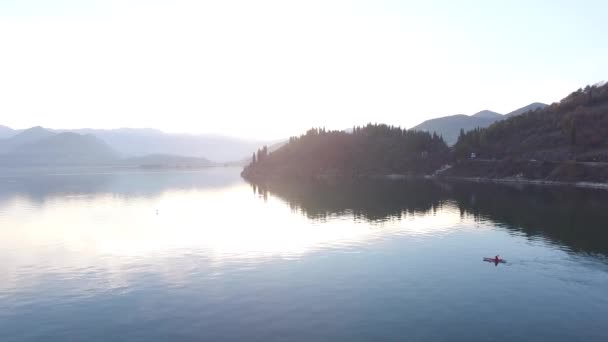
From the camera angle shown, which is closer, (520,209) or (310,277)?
(310,277)

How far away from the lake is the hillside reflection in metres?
1.02

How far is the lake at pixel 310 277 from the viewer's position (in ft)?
167

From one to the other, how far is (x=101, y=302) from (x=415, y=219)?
9783 cm

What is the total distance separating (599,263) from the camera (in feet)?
253

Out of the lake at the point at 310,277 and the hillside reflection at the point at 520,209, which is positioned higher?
the hillside reflection at the point at 520,209

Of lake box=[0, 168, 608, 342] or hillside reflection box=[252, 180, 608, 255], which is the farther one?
hillside reflection box=[252, 180, 608, 255]

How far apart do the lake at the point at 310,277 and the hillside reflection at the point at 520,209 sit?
102 cm

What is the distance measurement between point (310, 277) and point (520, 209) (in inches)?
4151

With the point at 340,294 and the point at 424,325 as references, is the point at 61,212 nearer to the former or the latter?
the point at 340,294

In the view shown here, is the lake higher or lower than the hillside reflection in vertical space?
lower

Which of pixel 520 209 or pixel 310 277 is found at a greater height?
pixel 520 209

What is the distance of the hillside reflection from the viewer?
105 metres

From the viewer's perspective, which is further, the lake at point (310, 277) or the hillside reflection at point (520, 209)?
the hillside reflection at point (520, 209)

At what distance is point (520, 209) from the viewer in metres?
147
